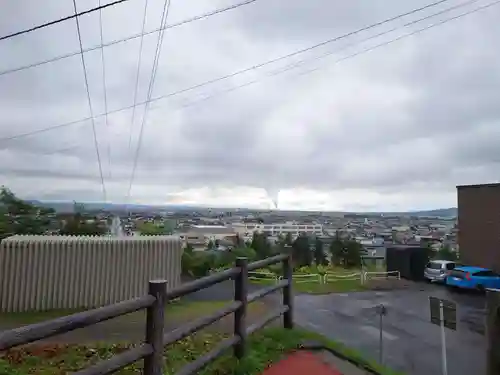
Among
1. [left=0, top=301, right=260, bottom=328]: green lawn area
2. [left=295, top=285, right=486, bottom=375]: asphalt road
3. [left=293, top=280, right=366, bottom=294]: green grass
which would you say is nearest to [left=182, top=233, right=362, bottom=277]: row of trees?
[left=293, top=280, right=366, bottom=294]: green grass

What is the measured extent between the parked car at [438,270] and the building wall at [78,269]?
40.5 feet

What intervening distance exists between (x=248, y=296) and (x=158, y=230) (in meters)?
10.9

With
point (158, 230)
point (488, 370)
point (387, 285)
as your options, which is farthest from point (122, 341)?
point (387, 285)

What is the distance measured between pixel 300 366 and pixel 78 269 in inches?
290

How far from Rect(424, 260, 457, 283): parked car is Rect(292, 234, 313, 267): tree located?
503cm

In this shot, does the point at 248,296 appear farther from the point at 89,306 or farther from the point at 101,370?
the point at 89,306

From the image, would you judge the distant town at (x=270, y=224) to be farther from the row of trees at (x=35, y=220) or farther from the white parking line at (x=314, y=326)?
the white parking line at (x=314, y=326)

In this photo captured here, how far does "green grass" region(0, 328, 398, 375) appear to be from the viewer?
3.70 metres

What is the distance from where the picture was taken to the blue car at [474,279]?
54.2ft

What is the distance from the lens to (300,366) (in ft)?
13.1

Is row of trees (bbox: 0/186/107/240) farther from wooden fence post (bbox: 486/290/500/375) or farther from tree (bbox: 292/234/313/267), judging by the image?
wooden fence post (bbox: 486/290/500/375)

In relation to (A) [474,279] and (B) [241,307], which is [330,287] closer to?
(A) [474,279]

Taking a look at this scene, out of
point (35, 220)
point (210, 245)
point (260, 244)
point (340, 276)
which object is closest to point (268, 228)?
point (260, 244)

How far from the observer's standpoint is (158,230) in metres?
14.4
